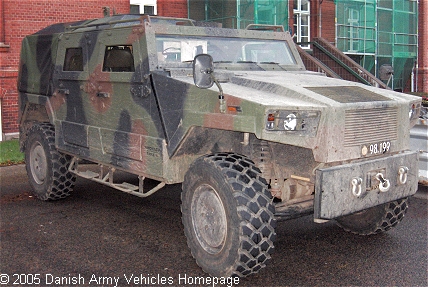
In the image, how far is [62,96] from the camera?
7090 mm

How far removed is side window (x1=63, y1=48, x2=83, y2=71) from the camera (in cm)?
678

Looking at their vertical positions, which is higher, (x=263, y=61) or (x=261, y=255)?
(x=263, y=61)

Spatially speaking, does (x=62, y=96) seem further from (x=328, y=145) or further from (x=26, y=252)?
(x=328, y=145)

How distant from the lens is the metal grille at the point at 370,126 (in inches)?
181

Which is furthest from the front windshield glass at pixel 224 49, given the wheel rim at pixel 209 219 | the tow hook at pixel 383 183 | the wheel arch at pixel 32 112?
the wheel arch at pixel 32 112

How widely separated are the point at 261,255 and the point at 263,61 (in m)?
2.50

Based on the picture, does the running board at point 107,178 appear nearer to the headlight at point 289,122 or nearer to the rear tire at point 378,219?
the headlight at point 289,122

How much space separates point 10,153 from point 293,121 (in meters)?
7.99

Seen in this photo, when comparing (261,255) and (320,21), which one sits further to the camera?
(320,21)

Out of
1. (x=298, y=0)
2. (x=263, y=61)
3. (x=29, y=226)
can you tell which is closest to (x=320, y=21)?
(x=298, y=0)

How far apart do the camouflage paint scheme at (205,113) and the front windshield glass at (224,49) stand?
7cm

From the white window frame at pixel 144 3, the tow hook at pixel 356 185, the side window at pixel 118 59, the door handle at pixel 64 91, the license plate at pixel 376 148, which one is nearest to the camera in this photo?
the tow hook at pixel 356 185

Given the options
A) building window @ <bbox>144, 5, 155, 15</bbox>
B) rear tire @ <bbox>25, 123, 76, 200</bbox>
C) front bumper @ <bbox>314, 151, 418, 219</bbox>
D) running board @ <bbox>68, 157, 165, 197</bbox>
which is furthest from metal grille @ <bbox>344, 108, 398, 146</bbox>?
building window @ <bbox>144, 5, 155, 15</bbox>

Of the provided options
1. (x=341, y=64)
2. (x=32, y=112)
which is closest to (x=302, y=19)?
(x=341, y=64)
